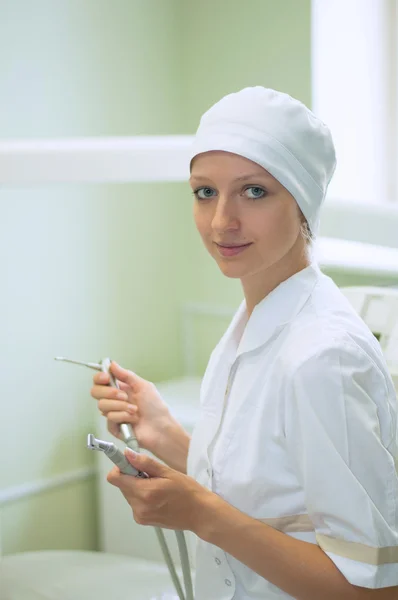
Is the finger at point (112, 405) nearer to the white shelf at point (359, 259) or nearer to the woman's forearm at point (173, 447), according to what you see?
the woman's forearm at point (173, 447)

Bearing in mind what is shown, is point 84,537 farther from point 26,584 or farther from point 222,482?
point 222,482

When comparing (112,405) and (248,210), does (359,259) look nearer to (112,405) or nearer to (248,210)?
(112,405)

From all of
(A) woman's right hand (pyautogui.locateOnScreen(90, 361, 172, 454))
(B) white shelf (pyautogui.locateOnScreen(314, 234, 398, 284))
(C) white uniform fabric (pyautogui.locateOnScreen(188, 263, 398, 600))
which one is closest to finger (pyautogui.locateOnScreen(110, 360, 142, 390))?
(A) woman's right hand (pyautogui.locateOnScreen(90, 361, 172, 454))

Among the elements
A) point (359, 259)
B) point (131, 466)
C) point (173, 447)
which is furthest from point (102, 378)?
point (359, 259)

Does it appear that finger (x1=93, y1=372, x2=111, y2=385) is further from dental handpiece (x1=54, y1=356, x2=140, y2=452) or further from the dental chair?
the dental chair

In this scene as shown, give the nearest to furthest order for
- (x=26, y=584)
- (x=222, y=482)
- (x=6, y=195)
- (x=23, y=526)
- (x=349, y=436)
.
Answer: (x=349, y=436) → (x=222, y=482) → (x=26, y=584) → (x=6, y=195) → (x=23, y=526)

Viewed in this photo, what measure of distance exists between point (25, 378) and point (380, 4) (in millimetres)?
1615

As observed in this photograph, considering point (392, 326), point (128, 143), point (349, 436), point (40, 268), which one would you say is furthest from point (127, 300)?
point (349, 436)

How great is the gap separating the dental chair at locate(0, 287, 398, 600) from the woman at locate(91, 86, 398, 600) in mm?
532

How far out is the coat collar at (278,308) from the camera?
1.13m

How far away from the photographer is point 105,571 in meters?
1.90

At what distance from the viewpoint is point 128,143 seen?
3.97 ft

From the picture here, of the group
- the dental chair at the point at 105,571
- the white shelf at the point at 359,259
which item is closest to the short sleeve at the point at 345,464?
the dental chair at the point at 105,571

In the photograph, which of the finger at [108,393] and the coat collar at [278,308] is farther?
the finger at [108,393]
